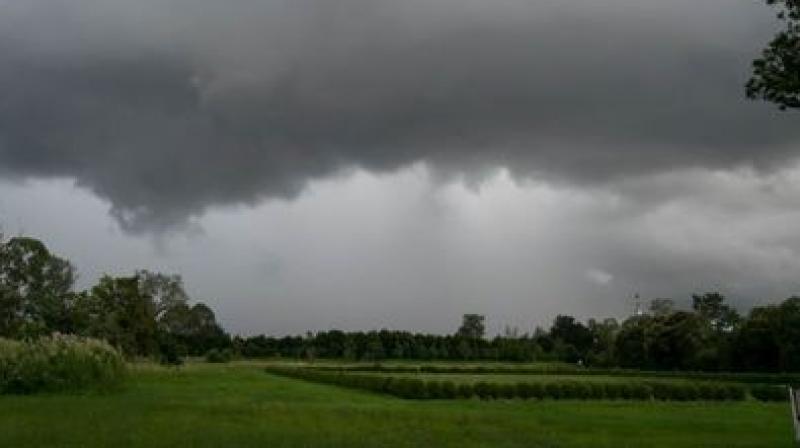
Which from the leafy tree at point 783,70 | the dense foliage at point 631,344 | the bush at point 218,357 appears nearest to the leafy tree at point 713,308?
the dense foliage at point 631,344

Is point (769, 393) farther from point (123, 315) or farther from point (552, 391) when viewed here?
point (123, 315)

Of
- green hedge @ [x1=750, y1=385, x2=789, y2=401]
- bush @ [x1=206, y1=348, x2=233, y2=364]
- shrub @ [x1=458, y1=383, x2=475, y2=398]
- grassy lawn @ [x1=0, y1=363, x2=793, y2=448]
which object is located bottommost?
grassy lawn @ [x1=0, y1=363, x2=793, y2=448]

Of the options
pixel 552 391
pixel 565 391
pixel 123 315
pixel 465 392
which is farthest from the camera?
pixel 123 315

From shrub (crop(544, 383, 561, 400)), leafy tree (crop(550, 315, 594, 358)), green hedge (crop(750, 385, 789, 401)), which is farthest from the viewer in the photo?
leafy tree (crop(550, 315, 594, 358))

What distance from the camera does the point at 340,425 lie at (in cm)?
2666

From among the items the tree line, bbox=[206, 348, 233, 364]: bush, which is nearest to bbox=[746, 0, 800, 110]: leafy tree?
the tree line

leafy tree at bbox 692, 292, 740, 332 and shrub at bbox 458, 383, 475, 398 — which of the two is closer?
shrub at bbox 458, 383, 475, 398

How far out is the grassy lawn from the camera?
2153 centimetres

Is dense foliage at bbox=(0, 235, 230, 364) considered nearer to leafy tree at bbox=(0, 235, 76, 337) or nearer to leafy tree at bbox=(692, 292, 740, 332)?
leafy tree at bbox=(0, 235, 76, 337)

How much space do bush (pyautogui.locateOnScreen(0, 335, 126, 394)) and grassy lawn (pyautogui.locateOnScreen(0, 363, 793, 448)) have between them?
323cm

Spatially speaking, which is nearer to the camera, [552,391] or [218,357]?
[552,391]

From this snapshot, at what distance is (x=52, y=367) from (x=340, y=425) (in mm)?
19179

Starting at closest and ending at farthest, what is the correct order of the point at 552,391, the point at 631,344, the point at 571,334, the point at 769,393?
1. the point at 552,391
2. the point at 769,393
3. the point at 631,344
4. the point at 571,334

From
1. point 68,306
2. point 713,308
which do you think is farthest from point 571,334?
point 68,306
